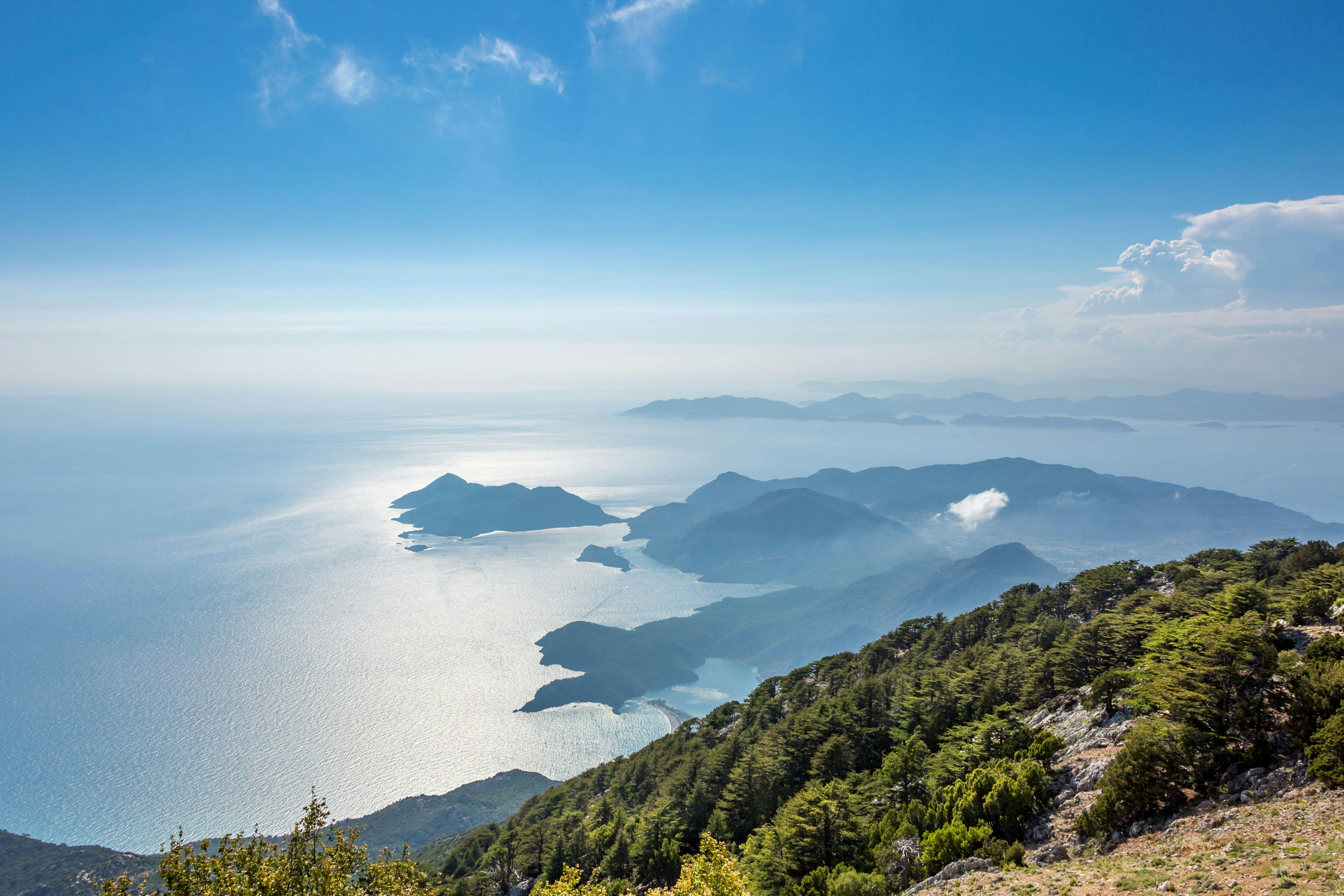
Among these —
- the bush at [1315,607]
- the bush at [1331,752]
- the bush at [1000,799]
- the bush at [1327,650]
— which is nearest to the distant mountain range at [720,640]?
the bush at [1000,799]

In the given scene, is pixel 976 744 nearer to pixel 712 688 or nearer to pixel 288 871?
pixel 288 871

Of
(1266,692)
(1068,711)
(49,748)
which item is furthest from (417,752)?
(1266,692)

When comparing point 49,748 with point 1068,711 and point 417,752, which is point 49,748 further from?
point 1068,711

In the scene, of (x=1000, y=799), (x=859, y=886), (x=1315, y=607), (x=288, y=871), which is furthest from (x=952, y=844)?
(x=288, y=871)

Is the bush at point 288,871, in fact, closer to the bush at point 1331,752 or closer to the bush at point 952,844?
the bush at point 952,844

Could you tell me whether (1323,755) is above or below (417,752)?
above

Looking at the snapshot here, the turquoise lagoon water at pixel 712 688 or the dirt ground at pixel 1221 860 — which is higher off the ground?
the dirt ground at pixel 1221 860
